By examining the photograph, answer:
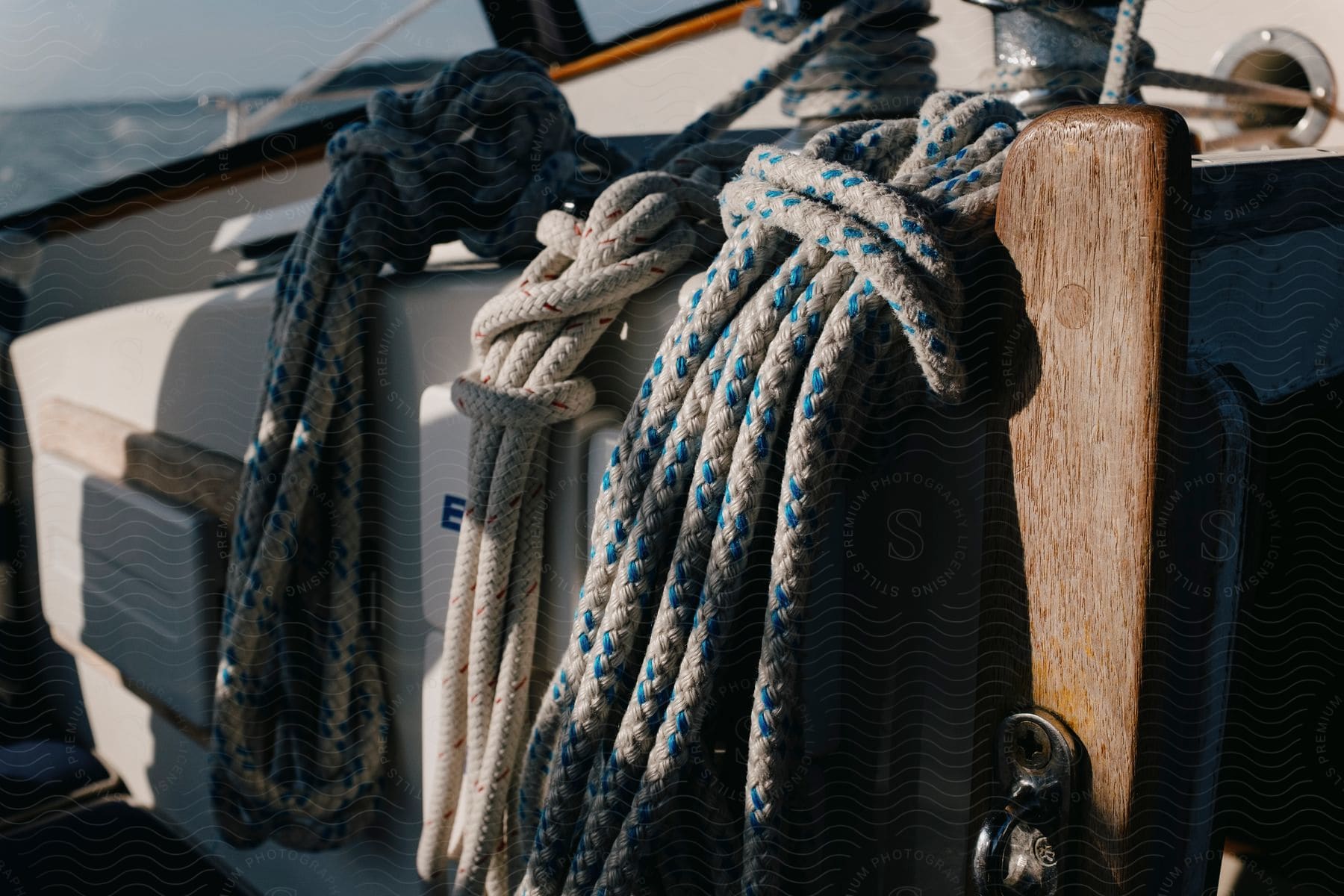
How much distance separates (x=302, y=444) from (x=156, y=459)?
0.37m

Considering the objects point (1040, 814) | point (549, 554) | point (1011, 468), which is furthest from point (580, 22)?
point (1040, 814)

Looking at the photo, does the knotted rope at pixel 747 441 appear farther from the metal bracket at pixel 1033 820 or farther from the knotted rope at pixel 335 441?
the knotted rope at pixel 335 441

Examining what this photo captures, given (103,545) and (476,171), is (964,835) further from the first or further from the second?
(103,545)

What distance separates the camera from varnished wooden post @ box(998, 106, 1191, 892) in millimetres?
577

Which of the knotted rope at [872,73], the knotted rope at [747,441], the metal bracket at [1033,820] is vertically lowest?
the metal bracket at [1033,820]

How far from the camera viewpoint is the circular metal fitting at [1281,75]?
4.59ft

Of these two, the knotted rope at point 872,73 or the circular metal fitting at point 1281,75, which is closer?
the knotted rope at point 872,73

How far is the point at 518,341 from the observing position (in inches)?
33.6

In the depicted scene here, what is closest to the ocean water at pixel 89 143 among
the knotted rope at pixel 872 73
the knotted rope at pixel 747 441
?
the knotted rope at pixel 872 73

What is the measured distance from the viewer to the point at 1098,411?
0.60 metres

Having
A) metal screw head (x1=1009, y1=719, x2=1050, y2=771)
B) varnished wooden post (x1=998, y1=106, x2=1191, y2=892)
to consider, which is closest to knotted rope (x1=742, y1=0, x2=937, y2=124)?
varnished wooden post (x1=998, y1=106, x2=1191, y2=892)

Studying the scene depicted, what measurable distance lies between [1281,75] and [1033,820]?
1.24 m

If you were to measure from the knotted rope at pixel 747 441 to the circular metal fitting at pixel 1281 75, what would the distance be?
864 mm

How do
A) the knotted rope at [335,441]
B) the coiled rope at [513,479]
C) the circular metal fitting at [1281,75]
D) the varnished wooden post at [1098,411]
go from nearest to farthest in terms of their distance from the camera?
the varnished wooden post at [1098,411] → the coiled rope at [513,479] → the knotted rope at [335,441] → the circular metal fitting at [1281,75]
